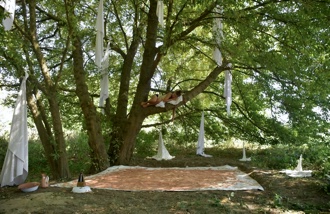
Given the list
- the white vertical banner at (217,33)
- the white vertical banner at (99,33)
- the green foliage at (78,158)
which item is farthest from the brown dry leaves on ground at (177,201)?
the green foliage at (78,158)

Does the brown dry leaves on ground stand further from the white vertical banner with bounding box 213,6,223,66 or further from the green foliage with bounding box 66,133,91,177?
the green foliage with bounding box 66,133,91,177

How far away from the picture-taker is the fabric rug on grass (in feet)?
17.6

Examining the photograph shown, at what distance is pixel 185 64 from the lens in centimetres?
984

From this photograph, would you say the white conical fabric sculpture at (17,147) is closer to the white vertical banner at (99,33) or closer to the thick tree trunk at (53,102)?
the thick tree trunk at (53,102)

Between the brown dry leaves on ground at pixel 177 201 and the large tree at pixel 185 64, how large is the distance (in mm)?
1947

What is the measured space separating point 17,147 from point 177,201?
2.49 m

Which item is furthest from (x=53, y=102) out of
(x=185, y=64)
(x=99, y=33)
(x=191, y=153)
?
(x=191, y=153)

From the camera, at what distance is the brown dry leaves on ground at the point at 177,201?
3969 millimetres

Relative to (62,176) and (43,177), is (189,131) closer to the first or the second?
(62,176)

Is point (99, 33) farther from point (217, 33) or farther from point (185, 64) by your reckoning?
point (185, 64)

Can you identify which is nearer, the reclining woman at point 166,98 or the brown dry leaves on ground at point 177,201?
the brown dry leaves on ground at point 177,201

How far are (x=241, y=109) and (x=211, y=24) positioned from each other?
3023 mm

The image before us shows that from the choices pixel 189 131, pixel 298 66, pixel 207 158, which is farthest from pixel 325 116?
pixel 189 131

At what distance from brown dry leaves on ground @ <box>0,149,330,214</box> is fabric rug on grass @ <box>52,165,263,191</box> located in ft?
0.94
